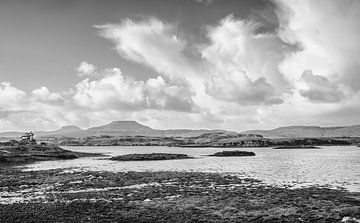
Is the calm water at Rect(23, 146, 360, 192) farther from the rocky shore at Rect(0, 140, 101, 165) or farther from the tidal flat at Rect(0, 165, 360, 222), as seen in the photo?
the tidal flat at Rect(0, 165, 360, 222)

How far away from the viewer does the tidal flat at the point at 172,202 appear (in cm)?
2752

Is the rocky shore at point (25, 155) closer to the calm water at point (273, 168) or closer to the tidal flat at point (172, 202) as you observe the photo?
the calm water at point (273, 168)

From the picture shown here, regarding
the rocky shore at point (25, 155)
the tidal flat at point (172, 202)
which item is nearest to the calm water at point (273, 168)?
the rocky shore at point (25, 155)

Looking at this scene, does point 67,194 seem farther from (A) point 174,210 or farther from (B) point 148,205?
(A) point 174,210

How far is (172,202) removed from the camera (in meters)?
33.8

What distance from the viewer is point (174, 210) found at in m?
30.1

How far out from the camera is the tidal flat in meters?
27.5

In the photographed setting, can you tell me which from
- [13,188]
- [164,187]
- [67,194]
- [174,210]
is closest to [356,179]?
[164,187]

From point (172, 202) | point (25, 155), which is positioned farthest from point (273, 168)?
point (25, 155)

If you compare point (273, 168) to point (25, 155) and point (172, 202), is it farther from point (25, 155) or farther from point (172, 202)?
point (25, 155)

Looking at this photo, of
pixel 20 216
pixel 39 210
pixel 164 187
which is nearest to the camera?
pixel 20 216

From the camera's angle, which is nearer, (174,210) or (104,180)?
(174,210)

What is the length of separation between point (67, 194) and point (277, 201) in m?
23.1

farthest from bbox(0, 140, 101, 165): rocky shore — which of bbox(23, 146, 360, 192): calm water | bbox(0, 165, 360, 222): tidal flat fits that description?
bbox(0, 165, 360, 222): tidal flat
